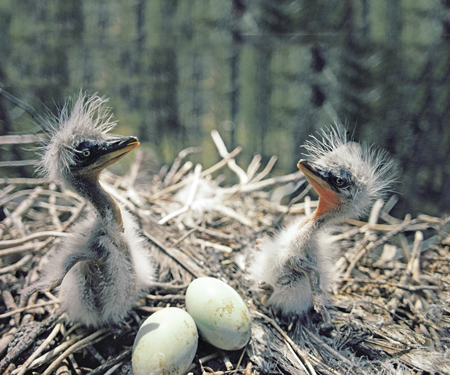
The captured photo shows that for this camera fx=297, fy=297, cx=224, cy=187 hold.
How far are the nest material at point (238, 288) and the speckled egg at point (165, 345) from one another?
0.35ft

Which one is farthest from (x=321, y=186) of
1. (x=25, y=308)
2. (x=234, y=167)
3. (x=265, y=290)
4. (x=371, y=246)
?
(x=25, y=308)

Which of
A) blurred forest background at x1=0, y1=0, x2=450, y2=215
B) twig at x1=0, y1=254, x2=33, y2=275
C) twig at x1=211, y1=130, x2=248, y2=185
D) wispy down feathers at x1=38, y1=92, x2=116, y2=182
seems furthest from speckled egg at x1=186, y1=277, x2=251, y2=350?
blurred forest background at x1=0, y1=0, x2=450, y2=215

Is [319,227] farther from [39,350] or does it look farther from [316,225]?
[39,350]

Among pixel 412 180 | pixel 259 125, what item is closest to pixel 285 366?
pixel 412 180

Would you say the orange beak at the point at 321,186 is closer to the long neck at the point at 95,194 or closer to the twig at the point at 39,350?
the long neck at the point at 95,194

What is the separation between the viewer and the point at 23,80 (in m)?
2.76

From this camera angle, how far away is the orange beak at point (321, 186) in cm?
95

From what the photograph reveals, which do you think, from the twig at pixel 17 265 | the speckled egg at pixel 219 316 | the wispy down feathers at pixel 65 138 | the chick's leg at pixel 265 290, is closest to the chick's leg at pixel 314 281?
the chick's leg at pixel 265 290

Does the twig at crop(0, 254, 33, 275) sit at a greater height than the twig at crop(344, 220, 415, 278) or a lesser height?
greater

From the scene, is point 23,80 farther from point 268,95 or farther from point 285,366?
point 285,366

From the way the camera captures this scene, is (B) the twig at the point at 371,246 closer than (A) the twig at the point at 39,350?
No

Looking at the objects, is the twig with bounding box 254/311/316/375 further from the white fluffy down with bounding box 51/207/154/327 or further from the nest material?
the white fluffy down with bounding box 51/207/154/327

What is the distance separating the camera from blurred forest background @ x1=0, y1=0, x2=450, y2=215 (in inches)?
81.4

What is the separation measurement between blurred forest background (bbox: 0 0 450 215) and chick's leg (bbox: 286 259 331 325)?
1.28 meters
